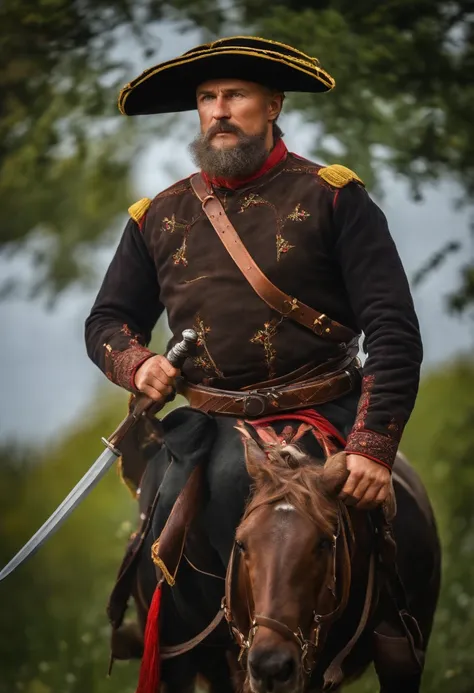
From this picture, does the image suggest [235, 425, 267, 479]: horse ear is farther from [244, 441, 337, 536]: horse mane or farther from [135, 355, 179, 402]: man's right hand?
[135, 355, 179, 402]: man's right hand

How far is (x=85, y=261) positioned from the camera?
9.00 metres

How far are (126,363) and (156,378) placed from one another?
16 centimetres

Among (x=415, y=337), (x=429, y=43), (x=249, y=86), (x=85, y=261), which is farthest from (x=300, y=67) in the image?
(x=85, y=261)

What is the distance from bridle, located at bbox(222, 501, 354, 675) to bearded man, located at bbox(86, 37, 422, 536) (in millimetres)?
258

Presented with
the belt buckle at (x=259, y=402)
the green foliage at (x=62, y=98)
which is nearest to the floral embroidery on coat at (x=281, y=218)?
Result: the belt buckle at (x=259, y=402)

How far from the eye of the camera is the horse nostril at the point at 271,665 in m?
3.25

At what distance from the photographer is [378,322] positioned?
→ 152 inches

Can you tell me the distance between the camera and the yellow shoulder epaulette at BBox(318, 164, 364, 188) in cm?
400

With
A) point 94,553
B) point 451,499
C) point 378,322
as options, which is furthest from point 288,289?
point 94,553

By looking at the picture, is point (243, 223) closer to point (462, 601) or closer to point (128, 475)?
point (128, 475)

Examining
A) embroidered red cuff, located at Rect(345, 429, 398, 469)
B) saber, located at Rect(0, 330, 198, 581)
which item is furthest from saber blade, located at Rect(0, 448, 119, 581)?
embroidered red cuff, located at Rect(345, 429, 398, 469)

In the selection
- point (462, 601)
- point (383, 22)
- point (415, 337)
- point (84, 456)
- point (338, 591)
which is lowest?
point (462, 601)

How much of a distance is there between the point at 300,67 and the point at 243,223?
544 mm

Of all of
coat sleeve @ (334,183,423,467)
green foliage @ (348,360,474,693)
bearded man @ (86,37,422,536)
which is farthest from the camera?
green foliage @ (348,360,474,693)
